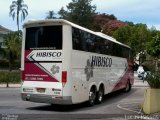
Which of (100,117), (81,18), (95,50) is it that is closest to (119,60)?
(95,50)

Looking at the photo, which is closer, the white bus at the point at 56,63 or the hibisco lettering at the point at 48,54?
the white bus at the point at 56,63

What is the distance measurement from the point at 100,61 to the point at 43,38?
401cm

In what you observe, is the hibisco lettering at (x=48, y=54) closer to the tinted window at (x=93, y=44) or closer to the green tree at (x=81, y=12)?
the tinted window at (x=93, y=44)

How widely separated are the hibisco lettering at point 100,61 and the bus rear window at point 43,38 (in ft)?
8.72

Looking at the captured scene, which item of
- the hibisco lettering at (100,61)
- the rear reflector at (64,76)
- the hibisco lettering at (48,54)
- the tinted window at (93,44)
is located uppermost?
the tinted window at (93,44)

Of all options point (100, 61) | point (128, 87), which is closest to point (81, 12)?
point (128, 87)

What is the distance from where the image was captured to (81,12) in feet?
295

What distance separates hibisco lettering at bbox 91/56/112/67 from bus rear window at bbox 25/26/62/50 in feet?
8.72

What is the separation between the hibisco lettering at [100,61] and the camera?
1933cm

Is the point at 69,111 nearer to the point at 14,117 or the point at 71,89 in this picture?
the point at 71,89

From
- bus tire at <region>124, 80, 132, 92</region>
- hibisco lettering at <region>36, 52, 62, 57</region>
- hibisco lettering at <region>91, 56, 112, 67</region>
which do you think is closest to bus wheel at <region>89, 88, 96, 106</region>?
hibisco lettering at <region>91, 56, 112, 67</region>

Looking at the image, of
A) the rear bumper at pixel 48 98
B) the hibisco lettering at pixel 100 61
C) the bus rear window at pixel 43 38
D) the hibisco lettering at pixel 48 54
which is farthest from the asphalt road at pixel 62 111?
the bus rear window at pixel 43 38

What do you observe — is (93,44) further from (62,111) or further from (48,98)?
(48,98)

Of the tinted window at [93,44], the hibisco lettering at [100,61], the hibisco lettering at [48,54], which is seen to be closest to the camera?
the hibisco lettering at [48,54]
